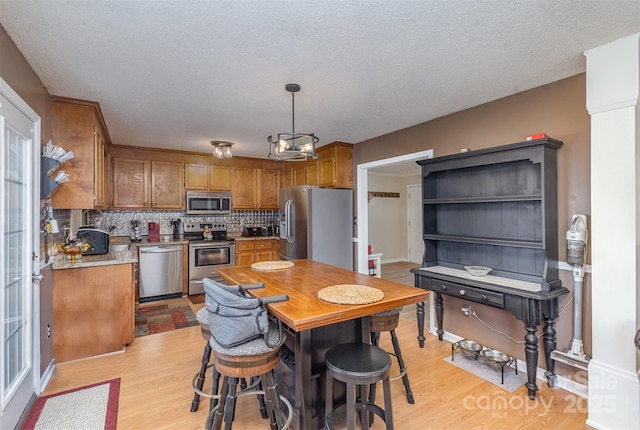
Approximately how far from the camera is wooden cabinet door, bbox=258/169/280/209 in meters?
5.75

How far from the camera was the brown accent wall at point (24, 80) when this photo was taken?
1733 mm

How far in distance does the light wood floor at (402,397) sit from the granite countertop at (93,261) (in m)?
0.87

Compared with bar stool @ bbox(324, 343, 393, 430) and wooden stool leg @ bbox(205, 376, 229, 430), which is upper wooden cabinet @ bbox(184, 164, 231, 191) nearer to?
wooden stool leg @ bbox(205, 376, 229, 430)

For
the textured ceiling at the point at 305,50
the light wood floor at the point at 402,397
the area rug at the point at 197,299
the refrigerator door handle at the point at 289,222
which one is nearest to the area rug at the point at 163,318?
the area rug at the point at 197,299

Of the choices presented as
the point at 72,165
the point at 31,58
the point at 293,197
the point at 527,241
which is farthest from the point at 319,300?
the point at 293,197

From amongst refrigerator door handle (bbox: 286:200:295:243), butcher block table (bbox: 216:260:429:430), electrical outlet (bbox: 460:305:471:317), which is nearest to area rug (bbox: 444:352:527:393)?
electrical outlet (bbox: 460:305:471:317)

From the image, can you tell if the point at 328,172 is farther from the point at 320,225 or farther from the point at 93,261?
the point at 93,261

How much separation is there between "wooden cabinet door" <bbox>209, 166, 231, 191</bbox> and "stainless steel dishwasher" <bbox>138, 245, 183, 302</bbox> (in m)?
1.20

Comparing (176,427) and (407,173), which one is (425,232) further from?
(407,173)

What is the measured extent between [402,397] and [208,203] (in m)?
4.22

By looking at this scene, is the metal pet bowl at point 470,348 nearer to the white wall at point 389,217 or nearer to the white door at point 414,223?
the white wall at point 389,217

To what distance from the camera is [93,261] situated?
285cm

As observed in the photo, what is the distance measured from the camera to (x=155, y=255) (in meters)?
4.56

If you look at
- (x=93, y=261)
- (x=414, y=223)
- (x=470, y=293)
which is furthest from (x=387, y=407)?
(x=414, y=223)
